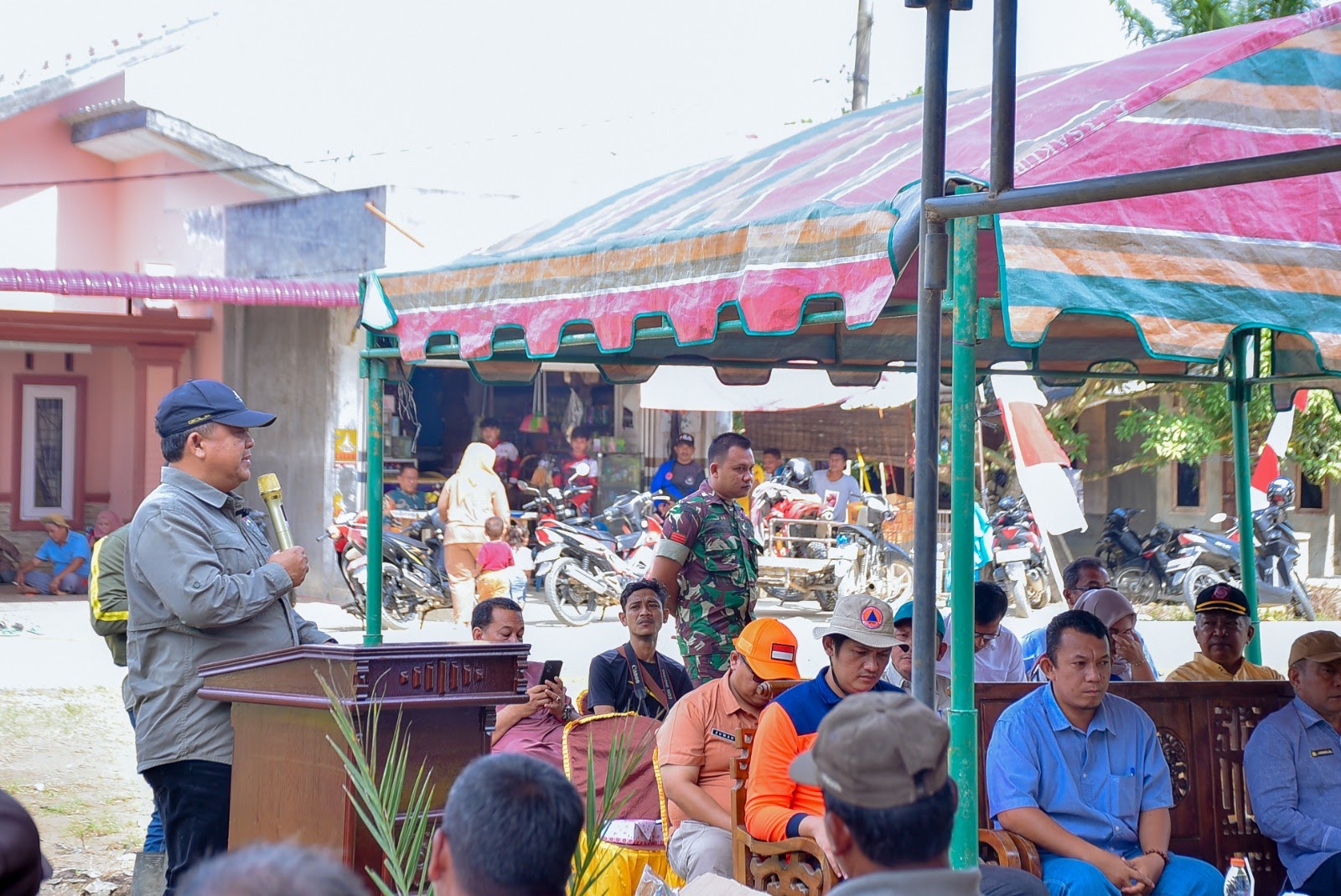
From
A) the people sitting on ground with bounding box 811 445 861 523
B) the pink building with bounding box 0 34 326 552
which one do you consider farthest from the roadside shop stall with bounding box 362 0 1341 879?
the pink building with bounding box 0 34 326 552

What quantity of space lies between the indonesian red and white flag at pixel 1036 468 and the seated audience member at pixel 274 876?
6789mm

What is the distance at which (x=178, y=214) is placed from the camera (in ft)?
57.9

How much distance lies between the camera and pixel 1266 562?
51.8ft

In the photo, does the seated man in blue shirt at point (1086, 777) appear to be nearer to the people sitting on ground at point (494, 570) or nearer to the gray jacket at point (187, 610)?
the gray jacket at point (187, 610)

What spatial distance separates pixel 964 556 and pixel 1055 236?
905mm

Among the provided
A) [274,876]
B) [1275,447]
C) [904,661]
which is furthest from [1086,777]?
[1275,447]

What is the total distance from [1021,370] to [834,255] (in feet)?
9.84

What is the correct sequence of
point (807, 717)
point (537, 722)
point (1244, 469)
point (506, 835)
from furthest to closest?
point (1244, 469) < point (537, 722) < point (807, 717) < point (506, 835)

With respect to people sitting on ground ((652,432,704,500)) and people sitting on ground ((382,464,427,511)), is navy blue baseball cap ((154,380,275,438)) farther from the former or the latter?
people sitting on ground ((652,432,704,500))

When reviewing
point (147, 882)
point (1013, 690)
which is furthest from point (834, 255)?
point (147, 882)

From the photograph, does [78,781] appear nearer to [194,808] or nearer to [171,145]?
[194,808]

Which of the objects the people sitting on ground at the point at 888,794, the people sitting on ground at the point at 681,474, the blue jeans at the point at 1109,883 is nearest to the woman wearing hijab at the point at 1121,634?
the blue jeans at the point at 1109,883

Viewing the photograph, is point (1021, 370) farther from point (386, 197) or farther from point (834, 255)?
point (386, 197)

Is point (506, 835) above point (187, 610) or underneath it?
underneath
